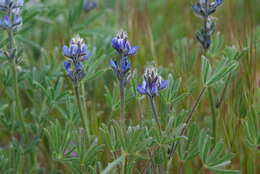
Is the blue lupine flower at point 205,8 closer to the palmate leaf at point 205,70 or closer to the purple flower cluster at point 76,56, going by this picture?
the palmate leaf at point 205,70

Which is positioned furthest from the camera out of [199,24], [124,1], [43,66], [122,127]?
[124,1]

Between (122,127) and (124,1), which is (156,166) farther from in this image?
(124,1)

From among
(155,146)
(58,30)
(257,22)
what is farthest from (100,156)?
(257,22)

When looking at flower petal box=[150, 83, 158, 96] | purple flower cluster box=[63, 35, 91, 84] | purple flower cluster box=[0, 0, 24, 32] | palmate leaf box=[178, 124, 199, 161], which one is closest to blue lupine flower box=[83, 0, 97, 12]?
purple flower cluster box=[0, 0, 24, 32]

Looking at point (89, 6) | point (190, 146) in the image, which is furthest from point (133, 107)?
point (89, 6)

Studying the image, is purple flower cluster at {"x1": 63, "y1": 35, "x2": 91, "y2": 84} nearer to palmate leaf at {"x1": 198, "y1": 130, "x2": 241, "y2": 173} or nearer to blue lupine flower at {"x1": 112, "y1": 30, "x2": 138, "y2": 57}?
blue lupine flower at {"x1": 112, "y1": 30, "x2": 138, "y2": 57}

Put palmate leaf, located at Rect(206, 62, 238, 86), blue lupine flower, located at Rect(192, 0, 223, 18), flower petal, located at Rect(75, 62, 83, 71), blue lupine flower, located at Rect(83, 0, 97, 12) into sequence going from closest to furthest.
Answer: flower petal, located at Rect(75, 62, 83, 71)
palmate leaf, located at Rect(206, 62, 238, 86)
blue lupine flower, located at Rect(192, 0, 223, 18)
blue lupine flower, located at Rect(83, 0, 97, 12)

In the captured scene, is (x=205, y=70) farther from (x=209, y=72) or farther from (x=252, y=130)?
(x=252, y=130)
